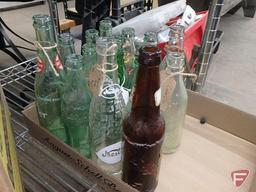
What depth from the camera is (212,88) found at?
1.72 metres

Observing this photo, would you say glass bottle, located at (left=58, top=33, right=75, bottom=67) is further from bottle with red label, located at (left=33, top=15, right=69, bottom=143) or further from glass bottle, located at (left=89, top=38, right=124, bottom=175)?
glass bottle, located at (left=89, top=38, right=124, bottom=175)

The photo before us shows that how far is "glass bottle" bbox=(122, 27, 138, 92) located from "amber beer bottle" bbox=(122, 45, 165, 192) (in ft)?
0.50

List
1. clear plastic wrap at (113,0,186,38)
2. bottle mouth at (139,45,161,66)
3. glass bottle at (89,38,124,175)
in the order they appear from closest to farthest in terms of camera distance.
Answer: bottle mouth at (139,45,161,66) → glass bottle at (89,38,124,175) → clear plastic wrap at (113,0,186,38)

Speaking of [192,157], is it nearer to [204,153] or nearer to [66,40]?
[204,153]

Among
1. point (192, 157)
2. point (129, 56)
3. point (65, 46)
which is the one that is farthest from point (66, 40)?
point (192, 157)

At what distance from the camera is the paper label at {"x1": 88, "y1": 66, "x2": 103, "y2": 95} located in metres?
0.49

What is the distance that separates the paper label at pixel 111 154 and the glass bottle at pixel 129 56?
0.15 m

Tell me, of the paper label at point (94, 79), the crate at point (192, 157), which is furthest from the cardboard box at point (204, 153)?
the paper label at point (94, 79)

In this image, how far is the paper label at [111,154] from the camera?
0.50 m

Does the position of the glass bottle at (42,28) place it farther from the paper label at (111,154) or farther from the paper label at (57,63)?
the paper label at (111,154)

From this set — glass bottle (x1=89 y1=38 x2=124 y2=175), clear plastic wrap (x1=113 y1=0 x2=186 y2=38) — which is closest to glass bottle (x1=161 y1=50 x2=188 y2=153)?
glass bottle (x1=89 y1=38 x2=124 y2=175)

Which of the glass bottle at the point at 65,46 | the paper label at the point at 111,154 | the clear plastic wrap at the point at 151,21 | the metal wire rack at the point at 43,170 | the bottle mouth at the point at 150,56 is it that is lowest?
the metal wire rack at the point at 43,170

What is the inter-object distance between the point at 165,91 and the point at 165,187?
0.19m

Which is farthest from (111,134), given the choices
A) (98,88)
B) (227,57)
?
(227,57)
